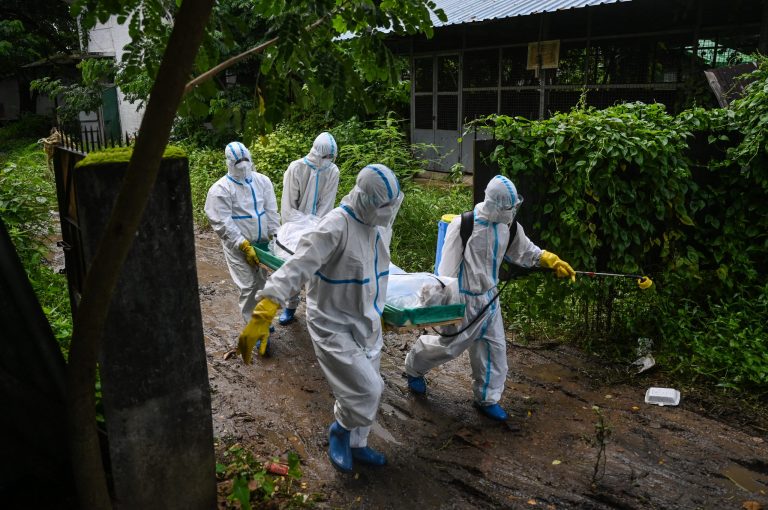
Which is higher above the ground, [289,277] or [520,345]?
[289,277]

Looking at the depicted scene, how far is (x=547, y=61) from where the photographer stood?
32.9 feet

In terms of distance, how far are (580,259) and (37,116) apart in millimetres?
24216

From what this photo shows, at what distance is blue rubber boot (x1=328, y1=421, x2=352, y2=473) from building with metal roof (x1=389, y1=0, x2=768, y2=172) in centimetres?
547

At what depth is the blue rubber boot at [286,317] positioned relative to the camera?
6.21 meters

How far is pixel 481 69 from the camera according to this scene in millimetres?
11484

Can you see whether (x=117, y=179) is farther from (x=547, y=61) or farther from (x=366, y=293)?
(x=547, y=61)

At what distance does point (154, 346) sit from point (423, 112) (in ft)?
35.5

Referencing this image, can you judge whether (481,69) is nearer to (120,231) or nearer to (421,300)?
(421,300)

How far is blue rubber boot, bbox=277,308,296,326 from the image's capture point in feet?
20.4

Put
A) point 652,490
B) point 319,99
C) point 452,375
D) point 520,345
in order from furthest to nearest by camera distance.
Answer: point 520,345, point 452,375, point 652,490, point 319,99

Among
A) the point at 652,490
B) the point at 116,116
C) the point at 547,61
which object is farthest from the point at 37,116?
the point at 652,490

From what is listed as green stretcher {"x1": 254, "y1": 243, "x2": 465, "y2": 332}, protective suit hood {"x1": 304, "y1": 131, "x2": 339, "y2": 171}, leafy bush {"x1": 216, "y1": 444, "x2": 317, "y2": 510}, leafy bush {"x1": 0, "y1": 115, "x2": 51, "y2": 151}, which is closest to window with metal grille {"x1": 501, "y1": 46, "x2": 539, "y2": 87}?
protective suit hood {"x1": 304, "y1": 131, "x2": 339, "y2": 171}

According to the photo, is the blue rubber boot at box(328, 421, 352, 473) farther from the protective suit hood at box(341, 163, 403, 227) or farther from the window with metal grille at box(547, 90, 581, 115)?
the window with metal grille at box(547, 90, 581, 115)

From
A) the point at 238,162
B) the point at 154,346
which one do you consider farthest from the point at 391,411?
the point at 238,162
